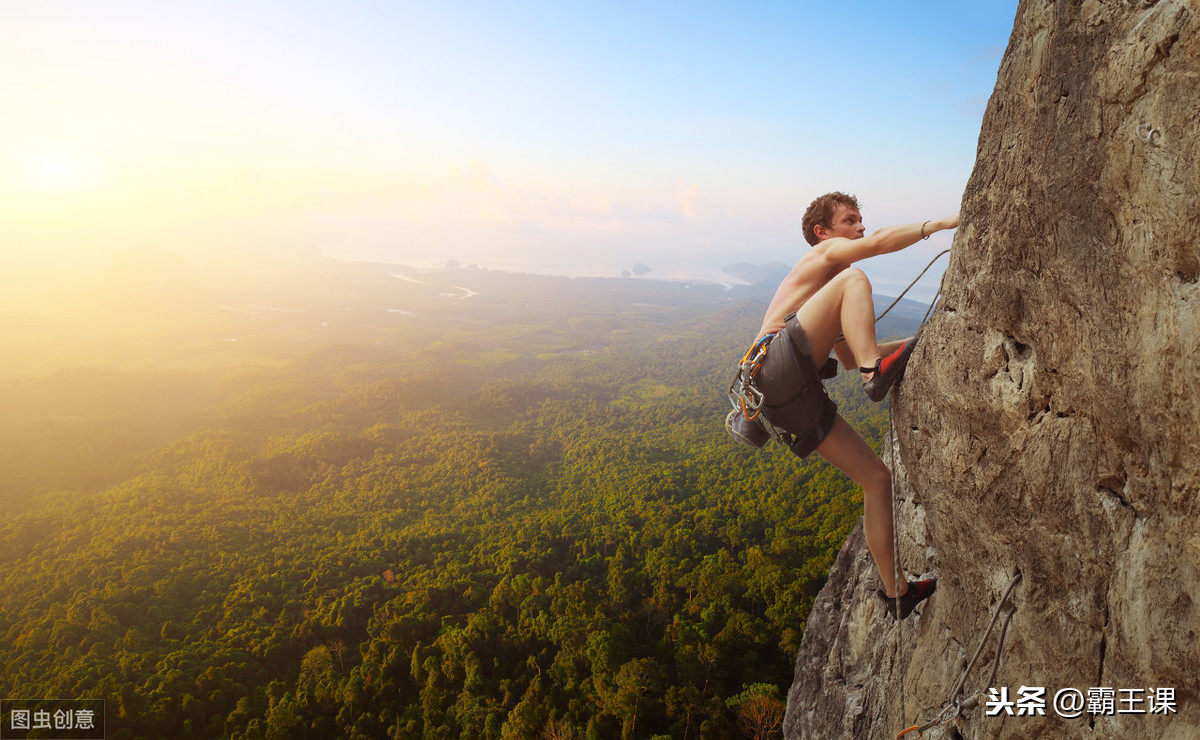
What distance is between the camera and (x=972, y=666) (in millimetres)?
4422

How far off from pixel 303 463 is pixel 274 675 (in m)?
31.4

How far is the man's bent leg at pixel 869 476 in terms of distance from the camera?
4871mm

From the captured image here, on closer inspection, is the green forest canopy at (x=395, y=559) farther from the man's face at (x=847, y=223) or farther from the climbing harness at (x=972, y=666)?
the man's face at (x=847, y=223)

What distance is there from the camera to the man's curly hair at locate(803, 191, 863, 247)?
487 centimetres

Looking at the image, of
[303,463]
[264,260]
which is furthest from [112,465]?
[264,260]

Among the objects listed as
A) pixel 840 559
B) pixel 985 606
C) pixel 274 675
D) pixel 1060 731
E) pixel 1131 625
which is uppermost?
pixel 1131 625

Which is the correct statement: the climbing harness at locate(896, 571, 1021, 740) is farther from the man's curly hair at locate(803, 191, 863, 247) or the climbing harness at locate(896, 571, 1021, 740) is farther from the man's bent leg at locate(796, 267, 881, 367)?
the man's curly hair at locate(803, 191, 863, 247)

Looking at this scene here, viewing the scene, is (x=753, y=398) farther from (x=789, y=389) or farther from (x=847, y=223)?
(x=847, y=223)

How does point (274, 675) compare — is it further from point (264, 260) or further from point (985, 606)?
point (264, 260)

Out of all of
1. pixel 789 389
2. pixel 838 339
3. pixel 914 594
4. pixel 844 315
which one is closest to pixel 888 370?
pixel 838 339

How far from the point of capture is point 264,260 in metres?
171

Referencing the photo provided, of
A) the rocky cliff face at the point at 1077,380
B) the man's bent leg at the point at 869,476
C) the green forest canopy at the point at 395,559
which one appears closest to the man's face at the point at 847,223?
the rocky cliff face at the point at 1077,380

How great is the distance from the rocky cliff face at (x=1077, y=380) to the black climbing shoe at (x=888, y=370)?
11cm

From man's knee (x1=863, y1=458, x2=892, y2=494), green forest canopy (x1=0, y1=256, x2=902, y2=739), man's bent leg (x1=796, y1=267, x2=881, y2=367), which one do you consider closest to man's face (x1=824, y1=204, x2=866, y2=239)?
man's bent leg (x1=796, y1=267, x2=881, y2=367)
